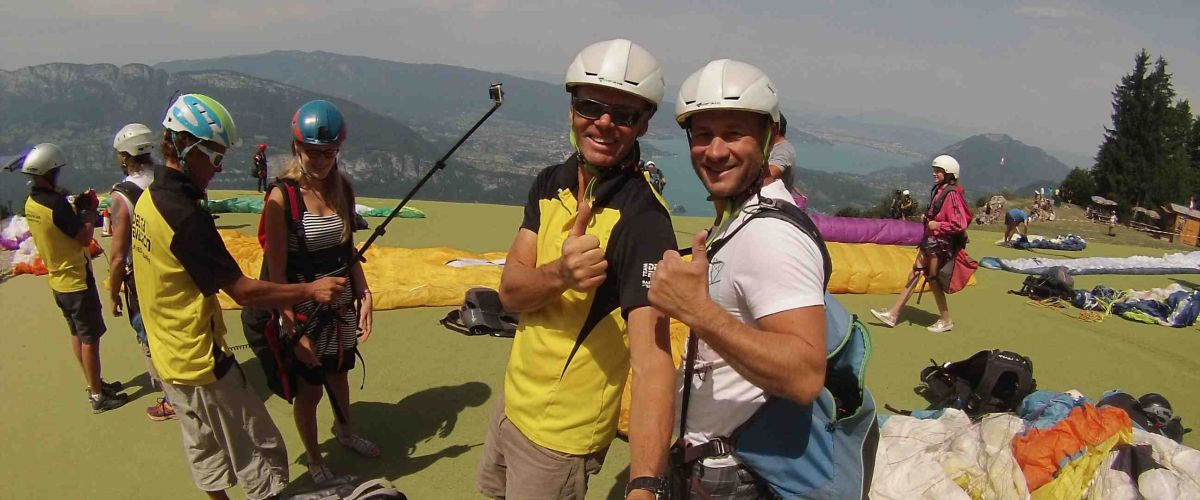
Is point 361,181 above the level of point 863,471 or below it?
below

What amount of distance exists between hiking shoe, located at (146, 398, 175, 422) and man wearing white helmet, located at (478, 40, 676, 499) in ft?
12.1

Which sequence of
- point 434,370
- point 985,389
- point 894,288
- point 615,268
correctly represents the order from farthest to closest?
point 894,288, point 434,370, point 985,389, point 615,268

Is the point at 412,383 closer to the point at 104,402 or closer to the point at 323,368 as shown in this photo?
the point at 323,368

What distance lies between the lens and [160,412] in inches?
183

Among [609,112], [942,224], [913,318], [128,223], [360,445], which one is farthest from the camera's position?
[913,318]

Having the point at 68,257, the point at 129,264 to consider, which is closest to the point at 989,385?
the point at 129,264

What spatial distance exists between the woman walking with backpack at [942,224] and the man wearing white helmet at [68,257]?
804cm

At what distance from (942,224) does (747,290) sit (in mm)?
6442

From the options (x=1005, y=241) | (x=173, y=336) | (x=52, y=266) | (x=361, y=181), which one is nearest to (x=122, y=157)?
(x=52, y=266)

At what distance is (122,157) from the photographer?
5059 millimetres

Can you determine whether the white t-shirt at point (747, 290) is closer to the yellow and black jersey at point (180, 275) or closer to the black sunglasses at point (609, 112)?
the black sunglasses at point (609, 112)

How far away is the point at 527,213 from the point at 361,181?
486 ft

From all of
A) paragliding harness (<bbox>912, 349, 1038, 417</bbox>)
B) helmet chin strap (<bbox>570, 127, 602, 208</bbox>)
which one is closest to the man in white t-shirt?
helmet chin strap (<bbox>570, 127, 602, 208</bbox>)

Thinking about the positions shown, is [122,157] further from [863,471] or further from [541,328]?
[863,471]
